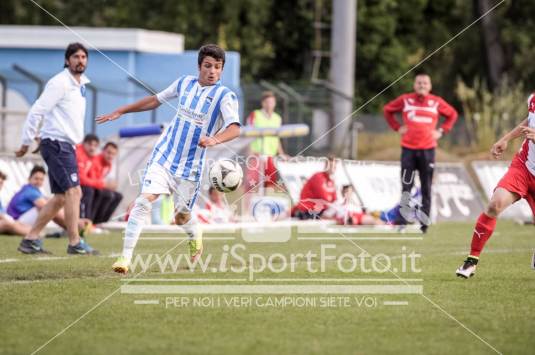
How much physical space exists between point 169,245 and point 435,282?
5.02m

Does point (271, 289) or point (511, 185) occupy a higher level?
point (511, 185)

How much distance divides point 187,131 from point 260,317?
99.9 inches

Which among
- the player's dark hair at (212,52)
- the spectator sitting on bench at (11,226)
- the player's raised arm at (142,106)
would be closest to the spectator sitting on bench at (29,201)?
the spectator sitting on bench at (11,226)

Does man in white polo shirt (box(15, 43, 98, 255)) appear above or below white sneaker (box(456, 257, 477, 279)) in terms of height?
above

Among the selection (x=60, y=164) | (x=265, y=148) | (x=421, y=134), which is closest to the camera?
A: (x=60, y=164)

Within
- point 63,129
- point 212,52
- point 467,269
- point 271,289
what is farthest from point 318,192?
point 271,289

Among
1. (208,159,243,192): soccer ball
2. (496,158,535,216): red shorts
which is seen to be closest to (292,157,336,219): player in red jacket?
(208,159,243,192): soccer ball

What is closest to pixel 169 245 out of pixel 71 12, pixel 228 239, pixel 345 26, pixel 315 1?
pixel 228 239

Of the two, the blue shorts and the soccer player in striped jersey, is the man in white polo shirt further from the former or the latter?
the soccer player in striped jersey

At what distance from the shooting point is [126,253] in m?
9.60

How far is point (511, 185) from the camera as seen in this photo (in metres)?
9.85

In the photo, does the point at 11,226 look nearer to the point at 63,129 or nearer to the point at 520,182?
the point at 63,129

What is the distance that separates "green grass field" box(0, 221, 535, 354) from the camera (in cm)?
679

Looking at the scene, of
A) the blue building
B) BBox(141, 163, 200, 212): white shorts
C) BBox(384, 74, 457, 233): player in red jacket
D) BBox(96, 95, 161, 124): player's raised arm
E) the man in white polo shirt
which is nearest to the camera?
BBox(141, 163, 200, 212): white shorts
